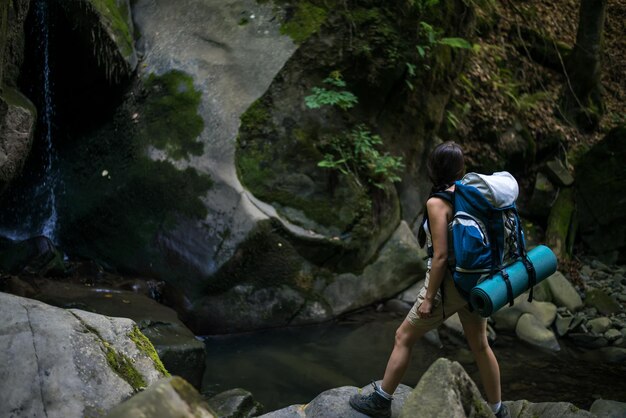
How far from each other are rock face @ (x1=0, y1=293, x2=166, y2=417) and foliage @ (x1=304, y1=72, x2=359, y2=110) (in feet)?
14.2

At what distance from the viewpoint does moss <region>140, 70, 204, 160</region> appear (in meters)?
7.09

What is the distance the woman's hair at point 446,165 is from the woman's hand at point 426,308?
27.6 inches

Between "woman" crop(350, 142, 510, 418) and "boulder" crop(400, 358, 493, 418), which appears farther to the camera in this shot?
"woman" crop(350, 142, 510, 418)

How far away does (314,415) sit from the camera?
401cm

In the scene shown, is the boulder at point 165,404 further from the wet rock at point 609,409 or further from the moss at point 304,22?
the moss at point 304,22

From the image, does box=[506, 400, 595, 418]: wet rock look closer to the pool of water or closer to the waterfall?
the pool of water

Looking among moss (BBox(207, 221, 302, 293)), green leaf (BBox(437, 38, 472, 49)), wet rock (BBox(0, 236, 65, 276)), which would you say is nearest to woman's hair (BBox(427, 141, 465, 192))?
moss (BBox(207, 221, 302, 293))

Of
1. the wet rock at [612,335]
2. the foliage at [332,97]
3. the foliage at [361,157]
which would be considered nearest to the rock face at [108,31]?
the foliage at [332,97]

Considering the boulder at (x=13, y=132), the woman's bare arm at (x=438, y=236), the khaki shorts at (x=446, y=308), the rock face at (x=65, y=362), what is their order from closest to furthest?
the rock face at (x=65, y=362) → the woman's bare arm at (x=438, y=236) → the khaki shorts at (x=446, y=308) → the boulder at (x=13, y=132)

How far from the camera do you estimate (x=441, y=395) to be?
253cm

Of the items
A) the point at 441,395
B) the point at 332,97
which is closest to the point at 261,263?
the point at 332,97

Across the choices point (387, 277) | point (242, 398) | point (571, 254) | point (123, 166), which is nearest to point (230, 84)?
point (123, 166)

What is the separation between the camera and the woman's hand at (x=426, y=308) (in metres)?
3.68

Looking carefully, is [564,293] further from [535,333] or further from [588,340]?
[535,333]
